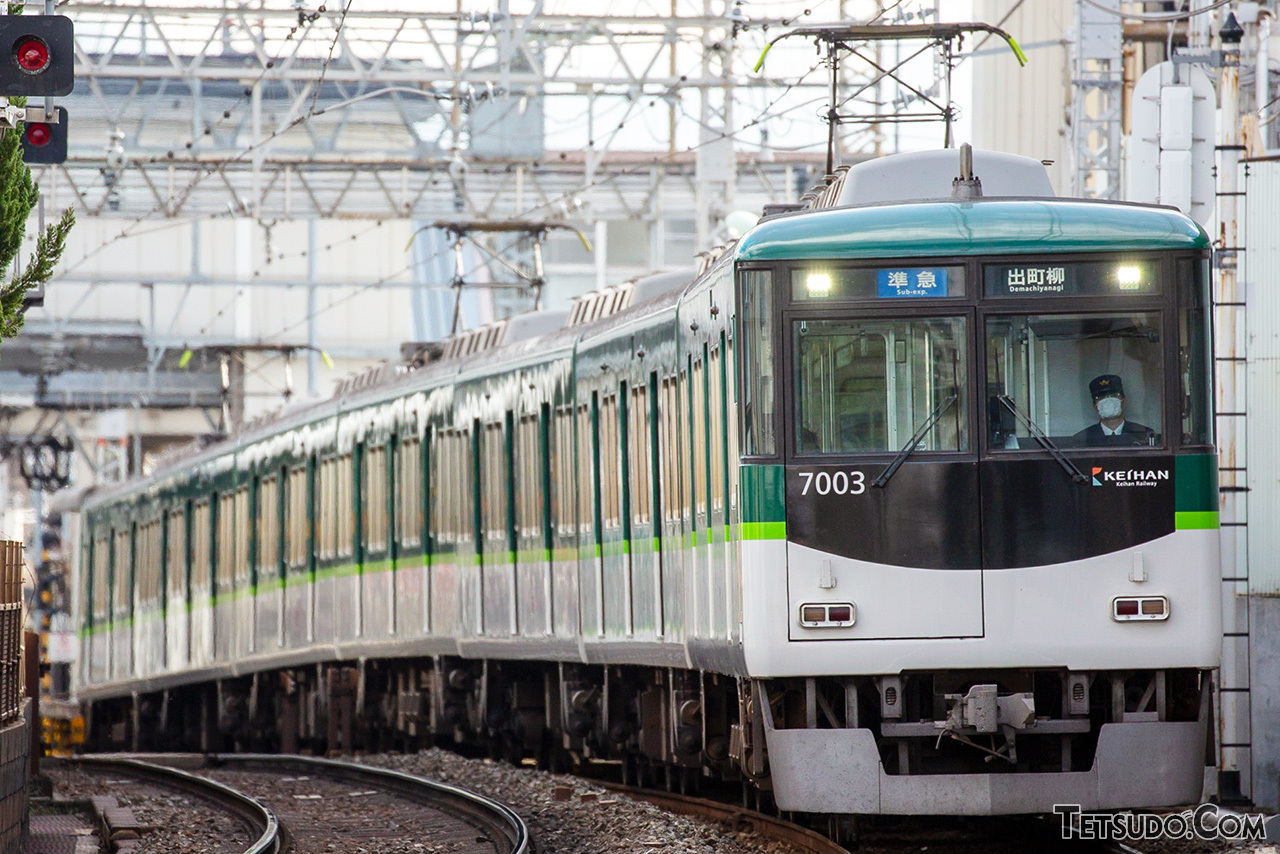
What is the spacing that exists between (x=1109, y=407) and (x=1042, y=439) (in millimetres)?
291

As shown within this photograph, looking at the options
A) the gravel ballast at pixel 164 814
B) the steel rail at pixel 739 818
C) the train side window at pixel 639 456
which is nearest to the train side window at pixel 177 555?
the gravel ballast at pixel 164 814

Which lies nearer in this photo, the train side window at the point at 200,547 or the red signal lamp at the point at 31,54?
the red signal lamp at the point at 31,54

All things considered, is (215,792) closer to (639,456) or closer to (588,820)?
(588,820)

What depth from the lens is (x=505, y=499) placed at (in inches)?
645

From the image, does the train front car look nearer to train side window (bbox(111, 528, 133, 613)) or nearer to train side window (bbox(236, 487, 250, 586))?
train side window (bbox(236, 487, 250, 586))

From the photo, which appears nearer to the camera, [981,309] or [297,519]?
[981,309]

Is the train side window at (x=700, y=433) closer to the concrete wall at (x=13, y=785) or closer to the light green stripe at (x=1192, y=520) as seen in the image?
the light green stripe at (x=1192, y=520)

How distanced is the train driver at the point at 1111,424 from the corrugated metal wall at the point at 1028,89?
60.9 ft

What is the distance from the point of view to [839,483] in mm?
9500

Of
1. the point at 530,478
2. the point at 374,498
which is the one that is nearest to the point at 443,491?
the point at 374,498

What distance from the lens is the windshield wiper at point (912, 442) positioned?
947 cm

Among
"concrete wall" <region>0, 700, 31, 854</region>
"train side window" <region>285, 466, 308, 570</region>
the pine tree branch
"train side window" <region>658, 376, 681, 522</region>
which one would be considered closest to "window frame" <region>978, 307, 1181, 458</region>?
"train side window" <region>658, 376, 681, 522</region>

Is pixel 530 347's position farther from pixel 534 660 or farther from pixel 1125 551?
pixel 1125 551

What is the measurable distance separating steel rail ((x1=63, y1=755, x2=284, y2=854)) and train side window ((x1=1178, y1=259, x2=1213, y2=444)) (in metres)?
5.35
